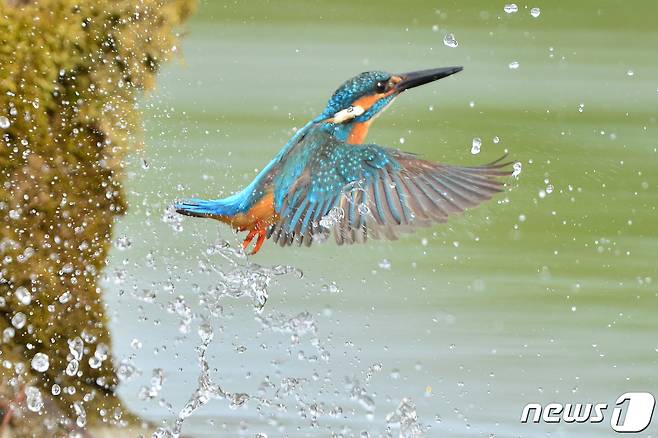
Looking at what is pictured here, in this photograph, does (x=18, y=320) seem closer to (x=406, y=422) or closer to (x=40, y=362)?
(x=40, y=362)

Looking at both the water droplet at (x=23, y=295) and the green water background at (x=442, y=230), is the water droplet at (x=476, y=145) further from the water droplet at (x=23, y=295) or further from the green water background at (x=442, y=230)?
the water droplet at (x=23, y=295)

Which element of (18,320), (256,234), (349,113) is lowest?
(18,320)

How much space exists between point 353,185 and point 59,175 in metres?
0.94

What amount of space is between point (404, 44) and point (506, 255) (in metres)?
0.95

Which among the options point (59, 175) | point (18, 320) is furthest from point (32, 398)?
point (59, 175)

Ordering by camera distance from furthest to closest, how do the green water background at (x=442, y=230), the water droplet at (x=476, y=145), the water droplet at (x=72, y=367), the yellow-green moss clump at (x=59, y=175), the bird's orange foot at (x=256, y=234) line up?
1. the water droplet at (x=476, y=145)
2. the green water background at (x=442, y=230)
3. the water droplet at (x=72, y=367)
4. the yellow-green moss clump at (x=59, y=175)
5. the bird's orange foot at (x=256, y=234)

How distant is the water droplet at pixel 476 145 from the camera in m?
3.79

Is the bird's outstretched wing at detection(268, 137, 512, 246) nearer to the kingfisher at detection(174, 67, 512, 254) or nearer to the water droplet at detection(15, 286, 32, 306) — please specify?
the kingfisher at detection(174, 67, 512, 254)

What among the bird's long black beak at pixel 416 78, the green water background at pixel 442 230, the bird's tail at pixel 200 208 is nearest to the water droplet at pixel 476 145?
the green water background at pixel 442 230

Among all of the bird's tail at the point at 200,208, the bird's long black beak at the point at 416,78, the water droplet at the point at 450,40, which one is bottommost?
the bird's tail at the point at 200,208

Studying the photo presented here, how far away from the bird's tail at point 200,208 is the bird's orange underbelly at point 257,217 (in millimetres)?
33

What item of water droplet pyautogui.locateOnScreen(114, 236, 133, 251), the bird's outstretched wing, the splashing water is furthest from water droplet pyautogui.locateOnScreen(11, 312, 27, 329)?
the splashing water

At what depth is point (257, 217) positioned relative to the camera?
2.67 meters

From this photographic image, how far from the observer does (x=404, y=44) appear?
4.30 meters
